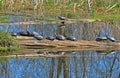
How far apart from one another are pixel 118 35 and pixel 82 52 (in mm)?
3238

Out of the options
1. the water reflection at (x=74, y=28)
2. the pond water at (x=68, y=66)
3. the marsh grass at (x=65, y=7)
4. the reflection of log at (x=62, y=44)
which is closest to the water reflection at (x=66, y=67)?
the pond water at (x=68, y=66)

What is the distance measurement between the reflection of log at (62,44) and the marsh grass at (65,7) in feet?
23.9

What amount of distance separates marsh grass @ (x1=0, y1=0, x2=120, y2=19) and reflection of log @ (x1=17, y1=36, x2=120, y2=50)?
23.9ft

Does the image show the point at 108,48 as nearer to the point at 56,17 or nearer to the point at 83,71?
the point at 83,71

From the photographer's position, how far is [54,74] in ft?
27.5

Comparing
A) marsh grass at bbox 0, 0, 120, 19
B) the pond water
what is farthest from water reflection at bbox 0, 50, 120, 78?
marsh grass at bbox 0, 0, 120, 19

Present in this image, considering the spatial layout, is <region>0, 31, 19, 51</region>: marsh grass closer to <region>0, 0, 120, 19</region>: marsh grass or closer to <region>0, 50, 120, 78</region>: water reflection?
<region>0, 50, 120, 78</region>: water reflection

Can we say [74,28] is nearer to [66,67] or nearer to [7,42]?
[7,42]

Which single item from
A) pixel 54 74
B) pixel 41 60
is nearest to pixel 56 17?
pixel 41 60

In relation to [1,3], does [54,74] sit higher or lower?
lower

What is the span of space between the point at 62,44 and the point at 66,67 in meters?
1.49

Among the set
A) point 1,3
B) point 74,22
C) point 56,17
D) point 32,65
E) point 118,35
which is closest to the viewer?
point 32,65

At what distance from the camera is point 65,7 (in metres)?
19.0

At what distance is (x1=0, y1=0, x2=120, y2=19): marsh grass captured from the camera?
18406 millimetres
